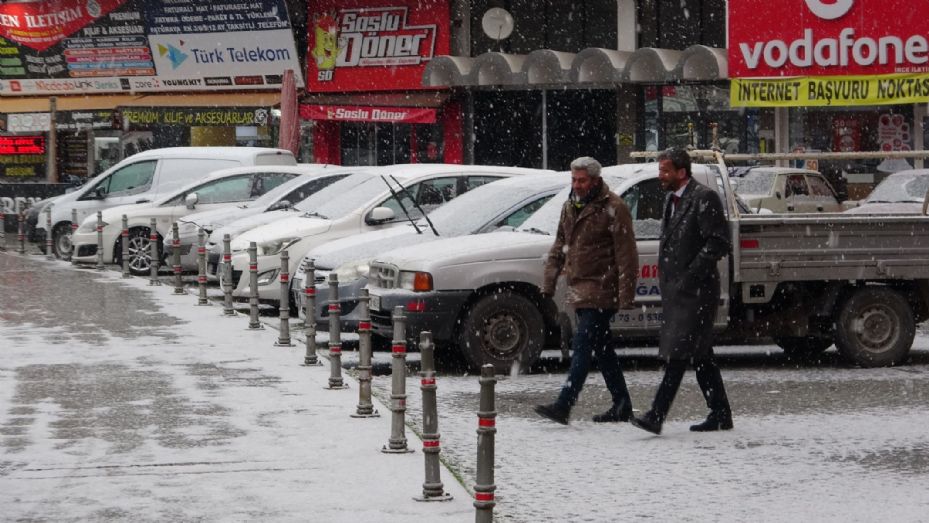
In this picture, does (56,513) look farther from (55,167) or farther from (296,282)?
(55,167)

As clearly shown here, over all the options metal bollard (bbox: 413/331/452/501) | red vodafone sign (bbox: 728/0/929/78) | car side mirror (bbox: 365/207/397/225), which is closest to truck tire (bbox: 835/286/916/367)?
car side mirror (bbox: 365/207/397/225)

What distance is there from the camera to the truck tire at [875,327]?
43.3 feet

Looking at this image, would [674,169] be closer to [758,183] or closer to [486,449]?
[486,449]

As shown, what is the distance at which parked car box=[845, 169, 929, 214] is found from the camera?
21656 mm

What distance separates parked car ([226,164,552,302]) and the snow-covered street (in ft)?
9.00

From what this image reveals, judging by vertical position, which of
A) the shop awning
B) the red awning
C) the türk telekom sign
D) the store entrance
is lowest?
the store entrance

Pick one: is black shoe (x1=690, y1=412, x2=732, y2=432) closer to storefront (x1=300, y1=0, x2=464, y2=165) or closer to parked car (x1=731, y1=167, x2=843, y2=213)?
parked car (x1=731, y1=167, x2=843, y2=213)

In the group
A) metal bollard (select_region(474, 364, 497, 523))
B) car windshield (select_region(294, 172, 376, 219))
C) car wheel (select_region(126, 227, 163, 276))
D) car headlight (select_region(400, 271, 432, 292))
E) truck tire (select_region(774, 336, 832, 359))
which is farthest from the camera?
car wheel (select_region(126, 227, 163, 276))

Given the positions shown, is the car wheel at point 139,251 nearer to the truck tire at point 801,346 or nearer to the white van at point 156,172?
the white van at point 156,172

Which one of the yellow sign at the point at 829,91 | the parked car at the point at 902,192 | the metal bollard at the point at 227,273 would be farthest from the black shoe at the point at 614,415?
the yellow sign at the point at 829,91

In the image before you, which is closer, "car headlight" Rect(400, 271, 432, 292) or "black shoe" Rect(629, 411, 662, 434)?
"black shoe" Rect(629, 411, 662, 434)

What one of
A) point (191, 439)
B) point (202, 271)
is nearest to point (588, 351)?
point (191, 439)

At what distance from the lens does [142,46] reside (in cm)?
4131

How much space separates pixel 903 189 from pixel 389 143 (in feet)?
57.4
